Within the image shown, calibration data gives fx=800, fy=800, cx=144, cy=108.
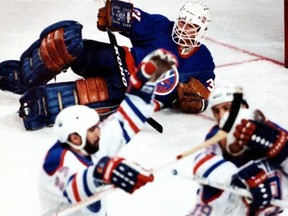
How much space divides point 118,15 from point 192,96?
1.55 feet

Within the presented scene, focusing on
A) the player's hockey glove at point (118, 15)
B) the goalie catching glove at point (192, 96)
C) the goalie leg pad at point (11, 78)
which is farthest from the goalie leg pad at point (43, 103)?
the goalie catching glove at point (192, 96)

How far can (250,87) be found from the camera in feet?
12.8

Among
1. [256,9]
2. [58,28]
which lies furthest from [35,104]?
[256,9]

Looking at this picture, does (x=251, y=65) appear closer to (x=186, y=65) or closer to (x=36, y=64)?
(x=186, y=65)

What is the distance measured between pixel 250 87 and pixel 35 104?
1102 mm

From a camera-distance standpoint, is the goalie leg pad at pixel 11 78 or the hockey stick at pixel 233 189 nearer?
the hockey stick at pixel 233 189

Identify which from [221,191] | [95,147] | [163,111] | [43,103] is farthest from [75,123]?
[163,111]

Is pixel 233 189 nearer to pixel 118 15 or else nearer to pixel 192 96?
pixel 192 96

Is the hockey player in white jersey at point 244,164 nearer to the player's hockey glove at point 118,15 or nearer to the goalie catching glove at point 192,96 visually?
the goalie catching glove at point 192,96

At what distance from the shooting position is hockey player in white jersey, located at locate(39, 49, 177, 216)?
1.89m

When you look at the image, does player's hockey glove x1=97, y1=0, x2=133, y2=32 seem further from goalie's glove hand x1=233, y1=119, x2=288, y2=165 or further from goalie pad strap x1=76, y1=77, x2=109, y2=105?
goalie's glove hand x1=233, y1=119, x2=288, y2=165

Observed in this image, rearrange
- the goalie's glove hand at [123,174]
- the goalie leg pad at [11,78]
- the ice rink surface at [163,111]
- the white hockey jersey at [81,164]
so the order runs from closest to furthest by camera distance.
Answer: the goalie's glove hand at [123,174]
the white hockey jersey at [81,164]
the ice rink surface at [163,111]
the goalie leg pad at [11,78]

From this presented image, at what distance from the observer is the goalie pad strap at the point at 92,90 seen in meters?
3.44

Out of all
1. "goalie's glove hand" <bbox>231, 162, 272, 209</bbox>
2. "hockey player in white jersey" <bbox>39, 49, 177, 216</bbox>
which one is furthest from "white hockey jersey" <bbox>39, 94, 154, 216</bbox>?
"goalie's glove hand" <bbox>231, 162, 272, 209</bbox>
